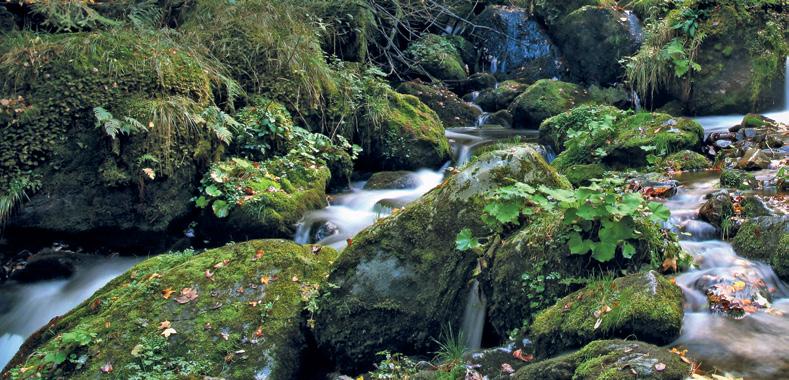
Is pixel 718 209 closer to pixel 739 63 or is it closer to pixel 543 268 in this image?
pixel 543 268

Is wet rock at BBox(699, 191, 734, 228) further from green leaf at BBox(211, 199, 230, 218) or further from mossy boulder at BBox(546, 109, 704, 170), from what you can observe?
green leaf at BBox(211, 199, 230, 218)

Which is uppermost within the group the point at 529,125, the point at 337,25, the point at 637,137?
the point at 337,25

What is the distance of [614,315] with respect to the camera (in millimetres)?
3221

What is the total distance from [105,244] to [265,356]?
135 inches

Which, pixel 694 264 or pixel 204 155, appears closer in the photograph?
pixel 694 264

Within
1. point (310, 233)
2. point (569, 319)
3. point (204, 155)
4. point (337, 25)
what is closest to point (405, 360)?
point (569, 319)

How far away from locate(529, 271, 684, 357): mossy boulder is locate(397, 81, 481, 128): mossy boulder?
8.82 m

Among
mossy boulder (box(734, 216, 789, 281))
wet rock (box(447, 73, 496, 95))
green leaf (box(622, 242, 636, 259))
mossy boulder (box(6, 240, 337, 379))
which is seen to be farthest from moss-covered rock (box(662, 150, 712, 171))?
wet rock (box(447, 73, 496, 95))

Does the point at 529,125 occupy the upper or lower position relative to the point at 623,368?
lower

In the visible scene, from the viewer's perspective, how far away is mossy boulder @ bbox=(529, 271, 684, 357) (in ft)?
10.6

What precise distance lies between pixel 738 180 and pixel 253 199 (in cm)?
518

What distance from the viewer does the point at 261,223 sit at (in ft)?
21.4

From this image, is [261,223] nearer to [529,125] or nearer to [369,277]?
[369,277]

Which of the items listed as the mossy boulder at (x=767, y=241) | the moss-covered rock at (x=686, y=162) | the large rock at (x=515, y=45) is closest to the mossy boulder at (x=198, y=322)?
the mossy boulder at (x=767, y=241)
